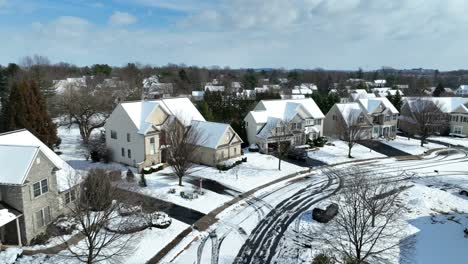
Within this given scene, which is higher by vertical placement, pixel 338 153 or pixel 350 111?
pixel 350 111

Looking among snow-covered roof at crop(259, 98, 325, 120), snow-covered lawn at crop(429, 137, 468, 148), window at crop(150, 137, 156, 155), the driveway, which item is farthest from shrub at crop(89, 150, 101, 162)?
snow-covered lawn at crop(429, 137, 468, 148)

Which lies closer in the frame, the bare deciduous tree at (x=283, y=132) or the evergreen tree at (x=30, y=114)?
the evergreen tree at (x=30, y=114)

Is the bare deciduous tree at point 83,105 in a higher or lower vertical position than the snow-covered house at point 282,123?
higher

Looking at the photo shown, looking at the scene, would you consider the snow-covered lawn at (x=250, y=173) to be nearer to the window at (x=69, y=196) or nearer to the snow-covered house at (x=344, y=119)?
the window at (x=69, y=196)

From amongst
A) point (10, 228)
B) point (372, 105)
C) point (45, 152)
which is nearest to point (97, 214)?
point (10, 228)

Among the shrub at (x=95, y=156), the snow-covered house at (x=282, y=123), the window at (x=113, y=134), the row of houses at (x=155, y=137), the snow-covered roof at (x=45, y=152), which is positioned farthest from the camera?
the snow-covered house at (x=282, y=123)

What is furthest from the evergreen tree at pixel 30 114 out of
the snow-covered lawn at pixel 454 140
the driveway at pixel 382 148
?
the snow-covered lawn at pixel 454 140

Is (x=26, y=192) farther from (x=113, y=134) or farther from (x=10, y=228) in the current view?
(x=113, y=134)

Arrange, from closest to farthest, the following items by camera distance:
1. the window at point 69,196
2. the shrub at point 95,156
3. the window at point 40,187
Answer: the window at point 40,187 < the window at point 69,196 < the shrub at point 95,156
